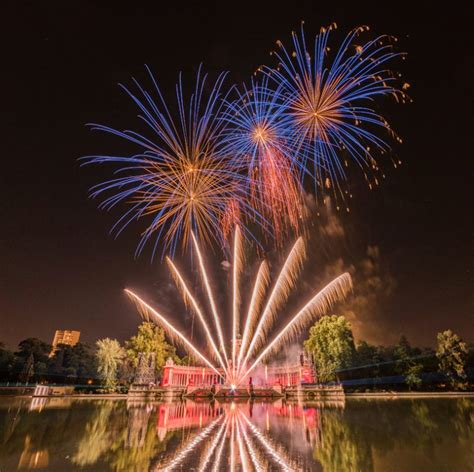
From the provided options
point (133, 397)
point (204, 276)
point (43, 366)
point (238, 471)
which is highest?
point (204, 276)

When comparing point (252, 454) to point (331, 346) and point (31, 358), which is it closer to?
point (331, 346)

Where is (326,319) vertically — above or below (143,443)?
above

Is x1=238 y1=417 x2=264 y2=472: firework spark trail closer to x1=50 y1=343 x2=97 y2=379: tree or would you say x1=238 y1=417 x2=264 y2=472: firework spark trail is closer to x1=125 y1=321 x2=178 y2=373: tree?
x1=125 y1=321 x2=178 y2=373: tree

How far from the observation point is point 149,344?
2122 inches

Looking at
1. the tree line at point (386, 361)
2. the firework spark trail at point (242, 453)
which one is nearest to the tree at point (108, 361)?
the tree line at point (386, 361)

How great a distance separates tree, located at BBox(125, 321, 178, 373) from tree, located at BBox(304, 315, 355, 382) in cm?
2520

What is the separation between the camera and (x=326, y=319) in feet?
192

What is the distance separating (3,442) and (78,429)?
3.38 m

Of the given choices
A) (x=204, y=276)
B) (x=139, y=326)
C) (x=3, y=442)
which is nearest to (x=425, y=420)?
(x=3, y=442)

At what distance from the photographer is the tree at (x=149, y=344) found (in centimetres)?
5334

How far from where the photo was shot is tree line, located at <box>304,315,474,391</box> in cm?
4116

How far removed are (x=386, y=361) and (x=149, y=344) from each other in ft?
120

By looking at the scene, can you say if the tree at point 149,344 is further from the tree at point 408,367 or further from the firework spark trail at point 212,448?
the firework spark trail at point 212,448

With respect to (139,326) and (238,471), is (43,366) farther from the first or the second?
(238,471)
